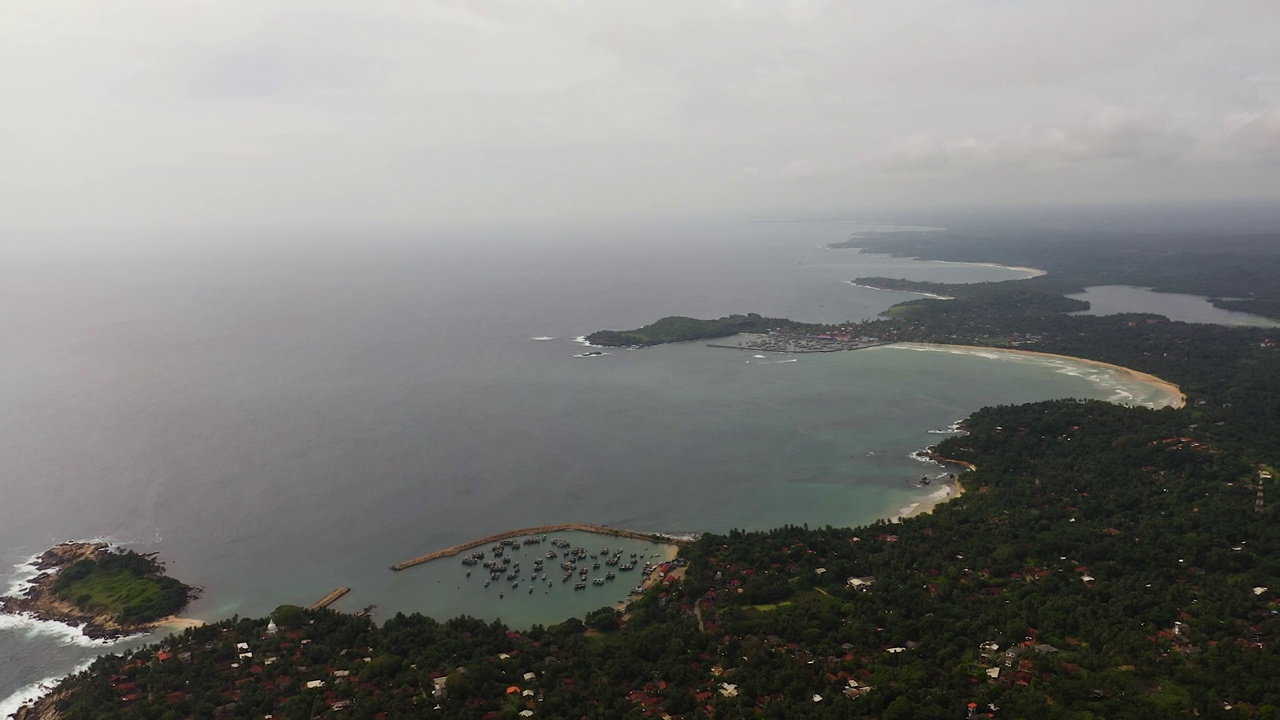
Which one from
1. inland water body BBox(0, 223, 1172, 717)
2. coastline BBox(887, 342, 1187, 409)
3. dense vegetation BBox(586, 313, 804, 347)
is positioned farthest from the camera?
dense vegetation BBox(586, 313, 804, 347)

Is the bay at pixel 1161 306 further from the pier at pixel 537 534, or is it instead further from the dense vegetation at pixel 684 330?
the pier at pixel 537 534

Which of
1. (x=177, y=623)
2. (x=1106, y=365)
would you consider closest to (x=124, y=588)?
(x=177, y=623)

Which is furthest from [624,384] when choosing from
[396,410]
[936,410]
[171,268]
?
[171,268]

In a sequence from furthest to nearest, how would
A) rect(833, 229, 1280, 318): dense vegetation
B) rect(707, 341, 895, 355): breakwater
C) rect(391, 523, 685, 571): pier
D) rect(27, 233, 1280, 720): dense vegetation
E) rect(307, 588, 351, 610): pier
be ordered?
1. rect(833, 229, 1280, 318): dense vegetation
2. rect(707, 341, 895, 355): breakwater
3. rect(391, 523, 685, 571): pier
4. rect(307, 588, 351, 610): pier
5. rect(27, 233, 1280, 720): dense vegetation

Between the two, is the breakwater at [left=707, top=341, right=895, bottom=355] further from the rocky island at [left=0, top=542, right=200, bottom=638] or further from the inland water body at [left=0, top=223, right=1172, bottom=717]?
the rocky island at [left=0, top=542, right=200, bottom=638]

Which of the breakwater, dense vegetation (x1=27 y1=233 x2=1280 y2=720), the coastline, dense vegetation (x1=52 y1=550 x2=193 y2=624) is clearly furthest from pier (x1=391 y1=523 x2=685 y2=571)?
the breakwater

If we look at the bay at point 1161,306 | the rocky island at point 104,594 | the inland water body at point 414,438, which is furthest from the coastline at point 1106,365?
the rocky island at point 104,594

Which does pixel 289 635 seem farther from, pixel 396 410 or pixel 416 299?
pixel 416 299
